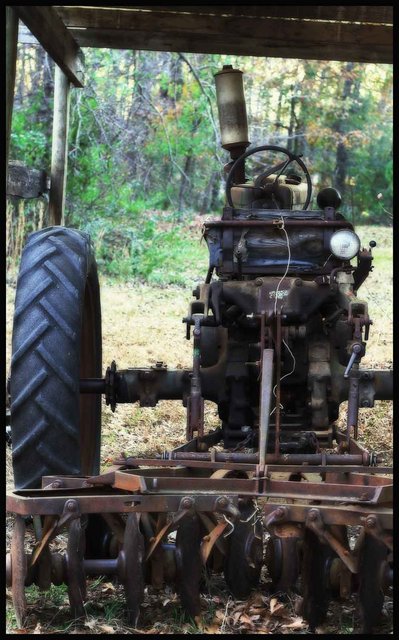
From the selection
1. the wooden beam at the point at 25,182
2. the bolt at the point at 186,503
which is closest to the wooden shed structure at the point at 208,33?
the wooden beam at the point at 25,182

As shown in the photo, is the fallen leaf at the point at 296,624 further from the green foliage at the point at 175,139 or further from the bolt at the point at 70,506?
the green foliage at the point at 175,139

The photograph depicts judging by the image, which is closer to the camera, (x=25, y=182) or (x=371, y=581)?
(x=371, y=581)

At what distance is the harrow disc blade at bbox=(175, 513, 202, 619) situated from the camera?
3.88 metres

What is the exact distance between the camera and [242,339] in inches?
221

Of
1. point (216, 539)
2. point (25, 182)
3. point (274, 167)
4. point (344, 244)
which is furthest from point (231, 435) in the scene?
point (25, 182)

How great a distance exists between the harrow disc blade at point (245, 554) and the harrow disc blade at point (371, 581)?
1.52 ft

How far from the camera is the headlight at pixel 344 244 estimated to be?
525cm

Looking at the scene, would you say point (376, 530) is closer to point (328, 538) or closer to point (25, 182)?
point (328, 538)

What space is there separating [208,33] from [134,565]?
5.85 meters

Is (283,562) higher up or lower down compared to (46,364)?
lower down

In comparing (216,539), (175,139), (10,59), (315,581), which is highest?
(175,139)

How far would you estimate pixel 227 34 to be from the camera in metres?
8.55

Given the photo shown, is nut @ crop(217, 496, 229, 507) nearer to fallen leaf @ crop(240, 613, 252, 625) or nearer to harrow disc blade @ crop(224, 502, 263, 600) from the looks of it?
harrow disc blade @ crop(224, 502, 263, 600)

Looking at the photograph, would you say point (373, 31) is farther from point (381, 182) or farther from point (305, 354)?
point (381, 182)
